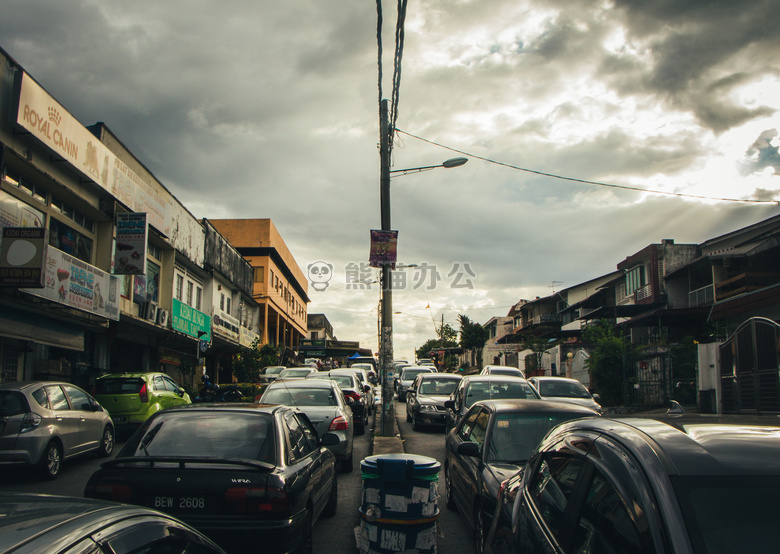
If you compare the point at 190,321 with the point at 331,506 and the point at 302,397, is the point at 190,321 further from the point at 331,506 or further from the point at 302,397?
Result: the point at 331,506

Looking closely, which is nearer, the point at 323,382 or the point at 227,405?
the point at 227,405

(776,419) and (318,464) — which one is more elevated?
(776,419)

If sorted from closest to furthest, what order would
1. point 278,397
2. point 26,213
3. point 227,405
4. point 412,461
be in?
1. point 412,461
2. point 227,405
3. point 278,397
4. point 26,213

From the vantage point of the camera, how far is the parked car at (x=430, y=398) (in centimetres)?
1638

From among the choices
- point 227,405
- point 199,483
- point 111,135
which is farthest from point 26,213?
point 199,483

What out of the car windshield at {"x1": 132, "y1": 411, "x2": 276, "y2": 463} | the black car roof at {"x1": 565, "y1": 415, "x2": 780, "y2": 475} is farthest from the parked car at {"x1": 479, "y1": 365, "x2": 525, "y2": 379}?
the black car roof at {"x1": 565, "y1": 415, "x2": 780, "y2": 475}

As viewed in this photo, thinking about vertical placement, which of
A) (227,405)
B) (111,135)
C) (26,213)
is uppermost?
(111,135)

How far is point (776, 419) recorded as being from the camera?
10.8ft

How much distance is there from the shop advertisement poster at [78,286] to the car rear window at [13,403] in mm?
6318

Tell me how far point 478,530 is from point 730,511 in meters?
3.70

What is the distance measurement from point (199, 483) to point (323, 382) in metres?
6.79

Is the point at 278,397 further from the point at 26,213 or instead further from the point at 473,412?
the point at 26,213

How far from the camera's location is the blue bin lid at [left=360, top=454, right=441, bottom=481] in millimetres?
5098

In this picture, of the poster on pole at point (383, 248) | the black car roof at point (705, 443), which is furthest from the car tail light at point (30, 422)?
the black car roof at point (705, 443)
